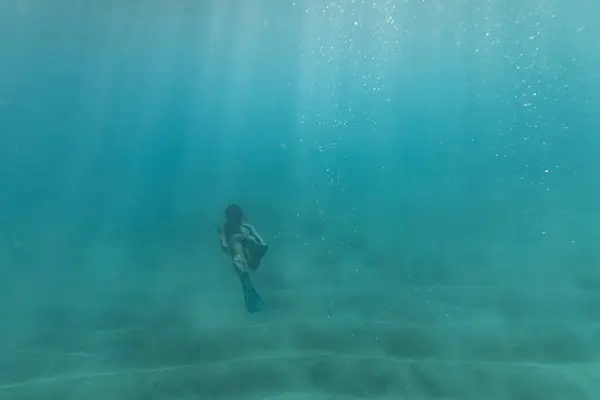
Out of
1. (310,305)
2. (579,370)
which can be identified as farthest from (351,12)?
(579,370)

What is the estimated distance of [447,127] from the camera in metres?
56.6

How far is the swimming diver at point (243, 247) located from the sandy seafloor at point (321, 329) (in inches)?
31.9

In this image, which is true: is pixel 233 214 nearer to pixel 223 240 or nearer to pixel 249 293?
pixel 223 240

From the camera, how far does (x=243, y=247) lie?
7215mm

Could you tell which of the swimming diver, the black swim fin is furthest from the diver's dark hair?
the black swim fin

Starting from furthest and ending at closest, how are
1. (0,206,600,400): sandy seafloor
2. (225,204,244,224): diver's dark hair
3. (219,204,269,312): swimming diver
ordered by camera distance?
(225,204,244,224): diver's dark hair → (219,204,269,312): swimming diver → (0,206,600,400): sandy seafloor

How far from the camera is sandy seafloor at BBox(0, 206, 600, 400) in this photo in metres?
6.34

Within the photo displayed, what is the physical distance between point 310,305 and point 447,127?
50.6m

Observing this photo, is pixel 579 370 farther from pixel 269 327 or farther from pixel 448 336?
pixel 269 327

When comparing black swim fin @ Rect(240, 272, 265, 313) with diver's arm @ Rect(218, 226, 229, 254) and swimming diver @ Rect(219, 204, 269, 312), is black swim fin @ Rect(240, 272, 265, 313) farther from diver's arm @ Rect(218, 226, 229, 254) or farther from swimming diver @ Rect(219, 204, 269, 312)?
diver's arm @ Rect(218, 226, 229, 254)

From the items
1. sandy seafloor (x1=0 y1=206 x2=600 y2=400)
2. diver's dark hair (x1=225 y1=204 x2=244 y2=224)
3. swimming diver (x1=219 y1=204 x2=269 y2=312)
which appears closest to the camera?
sandy seafloor (x1=0 y1=206 x2=600 y2=400)

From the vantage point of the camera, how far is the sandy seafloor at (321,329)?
20.8ft

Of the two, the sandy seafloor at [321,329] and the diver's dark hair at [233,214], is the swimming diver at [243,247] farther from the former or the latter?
the sandy seafloor at [321,329]

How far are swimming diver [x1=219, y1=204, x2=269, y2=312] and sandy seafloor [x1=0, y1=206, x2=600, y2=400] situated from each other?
81cm
